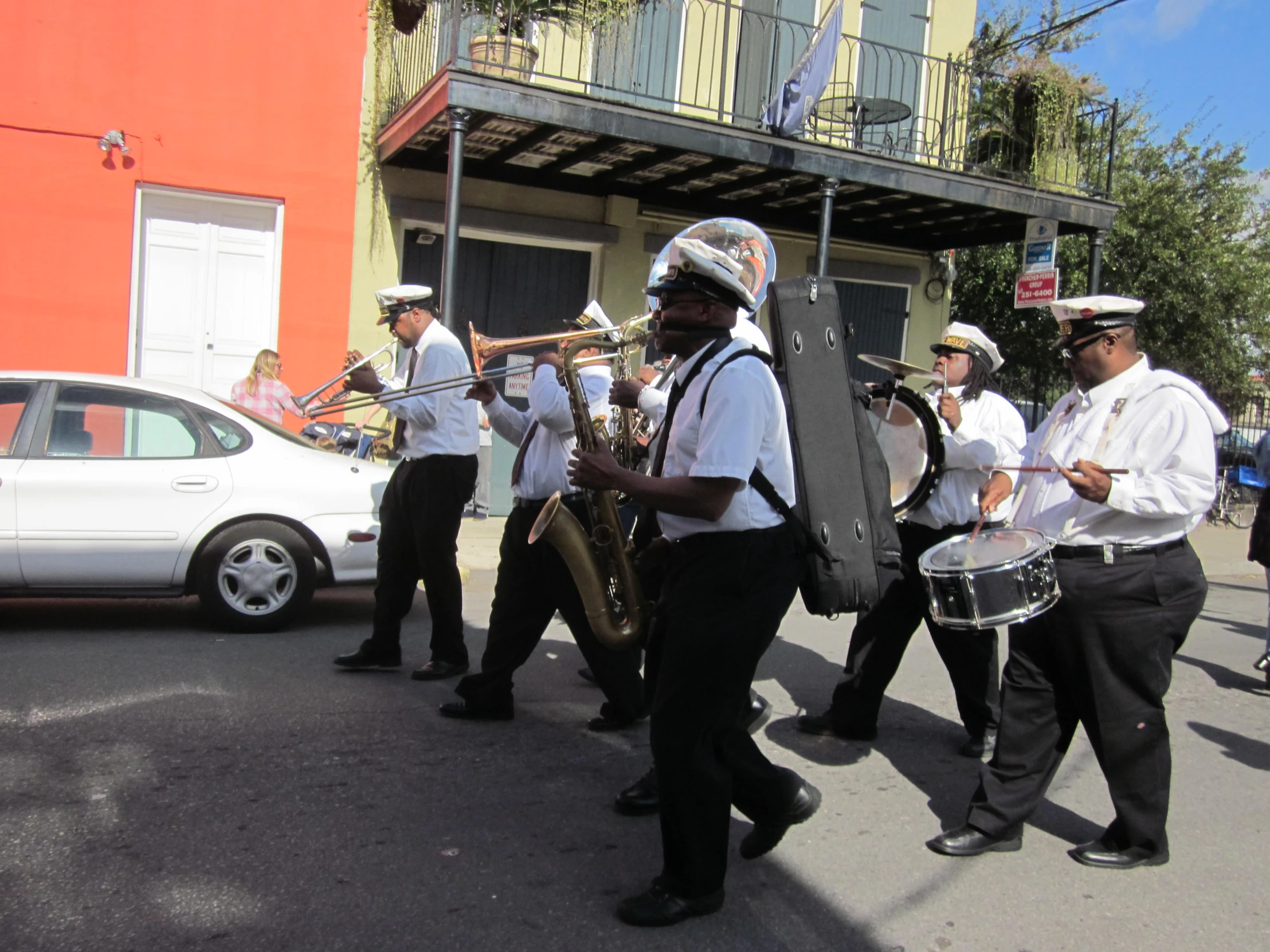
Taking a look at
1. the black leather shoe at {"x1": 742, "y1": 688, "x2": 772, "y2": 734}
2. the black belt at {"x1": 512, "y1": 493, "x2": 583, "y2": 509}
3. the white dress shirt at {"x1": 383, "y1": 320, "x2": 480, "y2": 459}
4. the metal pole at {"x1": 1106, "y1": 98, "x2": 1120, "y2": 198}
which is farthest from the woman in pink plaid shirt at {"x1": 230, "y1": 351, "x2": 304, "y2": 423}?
the metal pole at {"x1": 1106, "y1": 98, "x2": 1120, "y2": 198}

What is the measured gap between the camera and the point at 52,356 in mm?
10164

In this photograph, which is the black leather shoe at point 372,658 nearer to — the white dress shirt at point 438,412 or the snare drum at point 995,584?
the white dress shirt at point 438,412

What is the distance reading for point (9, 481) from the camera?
20.1ft

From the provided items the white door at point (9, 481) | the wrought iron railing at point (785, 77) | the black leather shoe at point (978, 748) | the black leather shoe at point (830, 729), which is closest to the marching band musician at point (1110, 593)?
the black leather shoe at point (978, 748)

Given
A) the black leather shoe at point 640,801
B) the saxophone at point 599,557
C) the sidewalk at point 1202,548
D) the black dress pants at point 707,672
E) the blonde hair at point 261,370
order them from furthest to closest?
the blonde hair at point 261,370, the sidewalk at point 1202,548, the saxophone at point 599,557, the black leather shoe at point 640,801, the black dress pants at point 707,672

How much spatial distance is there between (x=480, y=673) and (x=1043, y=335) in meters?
14.7

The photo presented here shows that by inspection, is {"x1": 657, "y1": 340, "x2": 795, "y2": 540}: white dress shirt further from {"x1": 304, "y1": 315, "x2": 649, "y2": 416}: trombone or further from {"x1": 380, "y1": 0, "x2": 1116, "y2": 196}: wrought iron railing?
{"x1": 380, "y1": 0, "x2": 1116, "y2": 196}: wrought iron railing

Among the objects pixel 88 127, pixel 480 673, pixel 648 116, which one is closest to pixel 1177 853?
pixel 480 673

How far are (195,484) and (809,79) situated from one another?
6.90 meters

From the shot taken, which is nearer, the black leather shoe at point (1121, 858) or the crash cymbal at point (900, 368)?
the black leather shoe at point (1121, 858)

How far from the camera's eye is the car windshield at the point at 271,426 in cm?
682

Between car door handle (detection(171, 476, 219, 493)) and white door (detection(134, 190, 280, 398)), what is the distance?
4.66 metres

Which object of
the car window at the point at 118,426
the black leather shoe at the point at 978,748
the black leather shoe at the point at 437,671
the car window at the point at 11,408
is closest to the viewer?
the black leather shoe at the point at 978,748

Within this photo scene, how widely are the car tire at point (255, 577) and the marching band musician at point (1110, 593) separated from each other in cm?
409
